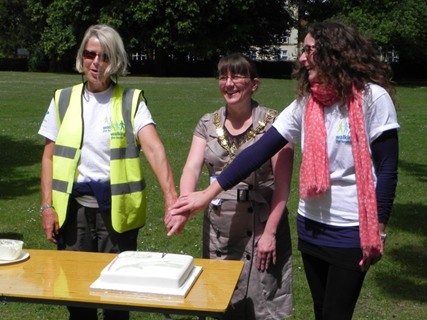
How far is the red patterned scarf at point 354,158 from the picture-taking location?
295cm

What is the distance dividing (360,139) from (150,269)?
104cm

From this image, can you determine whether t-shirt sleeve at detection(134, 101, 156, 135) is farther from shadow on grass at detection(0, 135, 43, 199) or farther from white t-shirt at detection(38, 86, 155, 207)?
shadow on grass at detection(0, 135, 43, 199)

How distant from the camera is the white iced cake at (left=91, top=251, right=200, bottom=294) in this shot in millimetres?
2768

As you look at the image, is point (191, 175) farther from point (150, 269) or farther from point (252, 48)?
point (252, 48)

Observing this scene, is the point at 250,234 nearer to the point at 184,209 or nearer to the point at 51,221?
the point at 184,209

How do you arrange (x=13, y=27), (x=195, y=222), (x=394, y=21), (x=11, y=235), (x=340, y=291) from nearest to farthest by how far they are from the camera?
1. (x=340, y=291)
2. (x=11, y=235)
3. (x=195, y=222)
4. (x=394, y=21)
5. (x=13, y=27)

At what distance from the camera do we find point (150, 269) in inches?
112

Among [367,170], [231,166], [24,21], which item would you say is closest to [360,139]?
[367,170]

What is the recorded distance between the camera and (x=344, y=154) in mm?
3037

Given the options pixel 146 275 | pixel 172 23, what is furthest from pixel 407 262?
pixel 172 23

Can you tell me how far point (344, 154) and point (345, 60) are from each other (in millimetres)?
409

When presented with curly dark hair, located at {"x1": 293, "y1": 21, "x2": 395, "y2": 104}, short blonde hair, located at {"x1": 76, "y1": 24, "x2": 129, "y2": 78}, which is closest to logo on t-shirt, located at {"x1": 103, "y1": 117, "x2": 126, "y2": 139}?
short blonde hair, located at {"x1": 76, "y1": 24, "x2": 129, "y2": 78}

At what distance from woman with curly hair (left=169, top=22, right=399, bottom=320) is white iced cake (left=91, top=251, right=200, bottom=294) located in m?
0.66

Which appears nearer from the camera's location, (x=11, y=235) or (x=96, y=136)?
(x=96, y=136)
